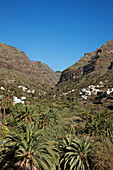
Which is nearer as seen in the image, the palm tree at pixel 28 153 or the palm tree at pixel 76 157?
the palm tree at pixel 28 153

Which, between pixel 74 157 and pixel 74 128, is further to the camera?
pixel 74 128

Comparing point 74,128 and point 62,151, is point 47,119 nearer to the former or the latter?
point 74,128

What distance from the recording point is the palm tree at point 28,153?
8.99 meters

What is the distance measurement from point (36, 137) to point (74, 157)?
5.32 meters

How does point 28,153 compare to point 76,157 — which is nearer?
point 28,153

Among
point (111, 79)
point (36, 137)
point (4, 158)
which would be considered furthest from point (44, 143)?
point (111, 79)

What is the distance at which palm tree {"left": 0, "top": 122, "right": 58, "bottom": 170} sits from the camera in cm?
899

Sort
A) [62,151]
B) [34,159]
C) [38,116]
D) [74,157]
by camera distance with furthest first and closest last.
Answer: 1. [38,116]
2. [62,151]
3. [74,157]
4. [34,159]

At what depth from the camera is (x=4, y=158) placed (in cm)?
1016

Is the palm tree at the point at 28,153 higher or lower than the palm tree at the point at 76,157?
higher

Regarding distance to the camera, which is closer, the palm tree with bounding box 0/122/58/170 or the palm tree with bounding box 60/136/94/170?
the palm tree with bounding box 0/122/58/170

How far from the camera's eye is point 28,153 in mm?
9180

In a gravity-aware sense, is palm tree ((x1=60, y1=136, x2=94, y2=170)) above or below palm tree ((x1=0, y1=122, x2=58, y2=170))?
below

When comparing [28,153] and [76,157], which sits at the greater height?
[28,153]
